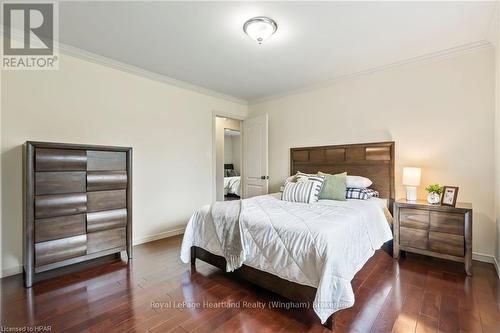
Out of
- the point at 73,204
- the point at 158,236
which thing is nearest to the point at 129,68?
the point at 73,204

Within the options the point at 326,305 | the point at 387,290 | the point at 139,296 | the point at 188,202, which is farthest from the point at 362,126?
the point at 139,296

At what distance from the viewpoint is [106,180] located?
2.61 meters

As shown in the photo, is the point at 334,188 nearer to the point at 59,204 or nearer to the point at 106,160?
the point at 106,160

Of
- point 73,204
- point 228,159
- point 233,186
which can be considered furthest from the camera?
point 228,159

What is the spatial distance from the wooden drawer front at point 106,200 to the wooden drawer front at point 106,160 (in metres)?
0.27

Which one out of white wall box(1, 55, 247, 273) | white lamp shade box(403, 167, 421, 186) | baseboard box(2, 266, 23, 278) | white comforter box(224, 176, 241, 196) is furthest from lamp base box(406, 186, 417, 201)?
white comforter box(224, 176, 241, 196)

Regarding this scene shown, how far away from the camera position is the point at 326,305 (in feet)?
4.92

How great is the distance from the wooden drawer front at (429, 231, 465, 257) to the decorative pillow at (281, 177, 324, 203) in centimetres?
128

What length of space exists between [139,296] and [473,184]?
3693mm

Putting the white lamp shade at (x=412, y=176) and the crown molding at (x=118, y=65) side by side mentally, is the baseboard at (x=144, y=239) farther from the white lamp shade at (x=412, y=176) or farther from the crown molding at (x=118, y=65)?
the white lamp shade at (x=412, y=176)

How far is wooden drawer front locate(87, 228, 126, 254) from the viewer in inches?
98.4

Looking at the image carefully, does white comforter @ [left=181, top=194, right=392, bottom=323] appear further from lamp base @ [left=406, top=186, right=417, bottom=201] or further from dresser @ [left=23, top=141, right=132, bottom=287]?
dresser @ [left=23, top=141, right=132, bottom=287]

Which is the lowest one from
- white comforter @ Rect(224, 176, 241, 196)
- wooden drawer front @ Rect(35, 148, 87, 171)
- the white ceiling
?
white comforter @ Rect(224, 176, 241, 196)

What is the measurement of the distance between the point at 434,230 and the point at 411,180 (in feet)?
1.95
